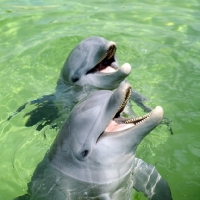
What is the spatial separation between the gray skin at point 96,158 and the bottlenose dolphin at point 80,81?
2.02m

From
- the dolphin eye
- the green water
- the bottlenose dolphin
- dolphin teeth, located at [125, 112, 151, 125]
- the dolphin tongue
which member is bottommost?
the green water

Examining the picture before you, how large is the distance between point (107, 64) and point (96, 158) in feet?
10.4

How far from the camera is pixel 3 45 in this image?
9961mm

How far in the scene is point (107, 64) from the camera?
7285 mm

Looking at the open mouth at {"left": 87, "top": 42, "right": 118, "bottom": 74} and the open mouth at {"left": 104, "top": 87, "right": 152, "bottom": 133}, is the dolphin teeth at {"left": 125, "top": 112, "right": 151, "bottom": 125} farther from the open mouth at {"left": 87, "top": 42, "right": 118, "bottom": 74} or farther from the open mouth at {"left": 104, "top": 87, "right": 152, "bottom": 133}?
the open mouth at {"left": 87, "top": 42, "right": 118, "bottom": 74}

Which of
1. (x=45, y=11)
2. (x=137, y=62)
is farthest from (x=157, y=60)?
(x=45, y=11)

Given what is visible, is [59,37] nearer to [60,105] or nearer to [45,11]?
[45,11]

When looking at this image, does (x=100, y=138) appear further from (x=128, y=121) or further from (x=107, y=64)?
(x=107, y=64)

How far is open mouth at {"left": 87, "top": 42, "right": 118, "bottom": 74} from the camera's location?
6941 millimetres

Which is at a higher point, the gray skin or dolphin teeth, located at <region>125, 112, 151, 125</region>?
dolphin teeth, located at <region>125, 112, 151, 125</region>

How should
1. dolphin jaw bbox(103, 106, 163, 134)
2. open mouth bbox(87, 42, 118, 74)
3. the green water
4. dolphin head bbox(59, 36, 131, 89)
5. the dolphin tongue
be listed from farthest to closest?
open mouth bbox(87, 42, 118, 74) < dolphin head bbox(59, 36, 131, 89) < the green water < the dolphin tongue < dolphin jaw bbox(103, 106, 163, 134)

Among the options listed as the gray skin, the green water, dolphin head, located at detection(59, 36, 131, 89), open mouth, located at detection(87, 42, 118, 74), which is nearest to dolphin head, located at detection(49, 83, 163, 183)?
the gray skin

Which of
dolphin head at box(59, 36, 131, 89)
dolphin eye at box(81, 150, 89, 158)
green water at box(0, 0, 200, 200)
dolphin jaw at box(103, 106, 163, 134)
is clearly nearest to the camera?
dolphin jaw at box(103, 106, 163, 134)

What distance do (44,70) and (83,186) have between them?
4.70 metres
